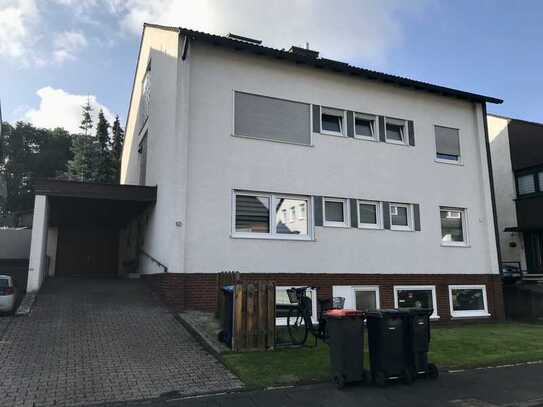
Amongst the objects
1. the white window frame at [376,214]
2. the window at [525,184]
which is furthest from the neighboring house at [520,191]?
the white window frame at [376,214]

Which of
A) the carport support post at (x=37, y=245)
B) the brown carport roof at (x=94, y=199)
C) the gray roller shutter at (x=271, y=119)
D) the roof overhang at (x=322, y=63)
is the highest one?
the roof overhang at (x=322, y=63)

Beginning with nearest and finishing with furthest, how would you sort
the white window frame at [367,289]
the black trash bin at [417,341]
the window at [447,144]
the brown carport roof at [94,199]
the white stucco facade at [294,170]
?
the black trash bin at [417,341] → the white stucco facade at [294,170] → the brown carport roof at [94,199] → the white window frame at [367,289] → the window at [447,144]

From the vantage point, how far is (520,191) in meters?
22.4

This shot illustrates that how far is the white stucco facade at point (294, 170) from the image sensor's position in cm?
1192

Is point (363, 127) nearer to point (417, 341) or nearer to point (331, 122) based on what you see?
point (331, 122)

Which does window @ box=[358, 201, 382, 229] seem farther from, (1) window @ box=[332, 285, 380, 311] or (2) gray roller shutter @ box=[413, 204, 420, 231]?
(1) window @ box=[332, 285, 380, 311]

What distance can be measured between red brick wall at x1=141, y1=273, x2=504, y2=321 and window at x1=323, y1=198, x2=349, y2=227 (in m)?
1.55

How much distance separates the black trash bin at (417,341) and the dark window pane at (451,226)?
853cm

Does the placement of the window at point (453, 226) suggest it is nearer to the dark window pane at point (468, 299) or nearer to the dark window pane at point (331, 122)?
the dark window pane at point (468, 299)

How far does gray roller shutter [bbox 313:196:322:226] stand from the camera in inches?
516

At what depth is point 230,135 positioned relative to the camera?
12.5 meters

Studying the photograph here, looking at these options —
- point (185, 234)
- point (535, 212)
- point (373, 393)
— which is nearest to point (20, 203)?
point (185, 234)

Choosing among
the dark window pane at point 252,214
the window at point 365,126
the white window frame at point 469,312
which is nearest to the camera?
the dark window pane at point 252,214

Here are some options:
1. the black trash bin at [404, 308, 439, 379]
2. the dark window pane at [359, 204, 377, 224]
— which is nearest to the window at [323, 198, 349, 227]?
the dark window pane at [359, 204, 377, 224]
